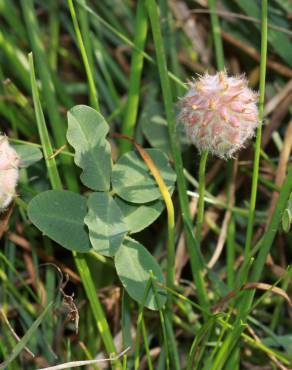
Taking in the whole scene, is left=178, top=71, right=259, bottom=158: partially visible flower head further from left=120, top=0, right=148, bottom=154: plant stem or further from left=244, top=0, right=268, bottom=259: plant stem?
left=120, top=0, right=148, bottom=154: plant stem

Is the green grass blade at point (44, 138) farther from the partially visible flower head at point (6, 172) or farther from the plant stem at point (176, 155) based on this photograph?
the plant stem at point (176, 155)

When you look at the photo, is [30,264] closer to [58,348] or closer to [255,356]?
[58,348]

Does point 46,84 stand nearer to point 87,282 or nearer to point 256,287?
point 87,282

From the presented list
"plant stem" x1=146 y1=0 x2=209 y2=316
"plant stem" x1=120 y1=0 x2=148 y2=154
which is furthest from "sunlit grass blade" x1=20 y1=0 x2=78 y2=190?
"plant stem" x1=146 y1=0 x2=209 y2=316

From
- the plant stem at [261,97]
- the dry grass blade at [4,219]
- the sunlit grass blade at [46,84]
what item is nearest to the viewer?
the plant stem at [261,97]

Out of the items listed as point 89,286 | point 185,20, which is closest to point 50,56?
point 185,20

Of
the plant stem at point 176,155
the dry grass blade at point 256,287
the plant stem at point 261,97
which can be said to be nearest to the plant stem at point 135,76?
the plant stem at point 176,155
